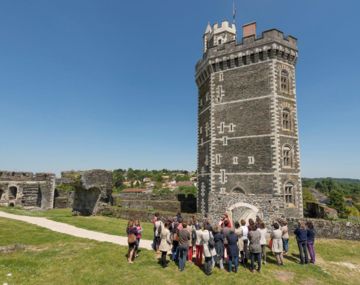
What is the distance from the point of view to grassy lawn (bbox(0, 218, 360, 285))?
8945 mm

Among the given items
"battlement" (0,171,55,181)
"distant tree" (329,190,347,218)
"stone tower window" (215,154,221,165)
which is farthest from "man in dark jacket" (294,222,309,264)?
"distant tree" (329,190,347,218)

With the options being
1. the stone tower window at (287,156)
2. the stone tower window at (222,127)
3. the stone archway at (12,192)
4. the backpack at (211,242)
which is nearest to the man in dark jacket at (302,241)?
the backpack at (211,242)

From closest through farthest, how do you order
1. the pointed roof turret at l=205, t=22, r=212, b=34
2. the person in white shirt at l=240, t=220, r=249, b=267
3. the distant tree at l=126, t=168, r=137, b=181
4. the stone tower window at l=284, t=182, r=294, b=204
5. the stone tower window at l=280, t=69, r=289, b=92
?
the person in white shirt at l=240, t=220, r=249, b=267, the stone tower window at l=284, t=182, r=294, b=204, the stone tower window at l=280, t=69, r=289, b=92, the pointed roof turret at l=205, t=22, r=212, b=34, the distant tree at l=126, t=168, r=137, b=181

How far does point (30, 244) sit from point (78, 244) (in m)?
2.49

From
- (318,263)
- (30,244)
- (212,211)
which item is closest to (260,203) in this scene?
(212,211)

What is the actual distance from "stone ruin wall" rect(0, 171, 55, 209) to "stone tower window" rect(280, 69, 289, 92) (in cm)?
2967

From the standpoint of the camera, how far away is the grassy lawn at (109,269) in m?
8.95

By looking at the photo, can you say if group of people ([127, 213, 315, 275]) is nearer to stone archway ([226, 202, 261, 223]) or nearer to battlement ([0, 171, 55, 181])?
stone archway ([226, 202, 261, 223])

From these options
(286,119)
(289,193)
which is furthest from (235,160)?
(286,119)

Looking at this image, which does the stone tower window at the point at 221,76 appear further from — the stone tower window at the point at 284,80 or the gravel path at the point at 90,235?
the gravel path at the point at 90,235

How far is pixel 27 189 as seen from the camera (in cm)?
2992

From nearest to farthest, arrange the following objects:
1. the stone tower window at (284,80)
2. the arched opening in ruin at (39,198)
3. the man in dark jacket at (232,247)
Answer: the man in dark jacket at (232,247) < the stone tower window at (284,80) < the arched opening in ruin at (39,198)

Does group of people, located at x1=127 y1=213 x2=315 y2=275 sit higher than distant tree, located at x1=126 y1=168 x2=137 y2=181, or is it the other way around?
distant tree, located at x1=126 y1=168 x2=137 y2=181

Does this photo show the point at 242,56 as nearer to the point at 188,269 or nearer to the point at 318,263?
the point at 318,263
